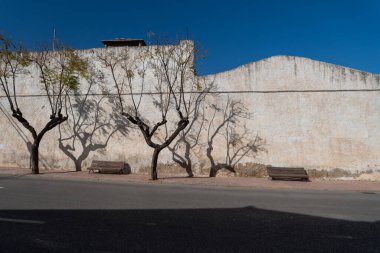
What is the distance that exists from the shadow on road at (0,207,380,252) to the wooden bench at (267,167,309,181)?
22.4 ft

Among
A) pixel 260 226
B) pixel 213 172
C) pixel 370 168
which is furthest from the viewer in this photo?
pixel 213 172

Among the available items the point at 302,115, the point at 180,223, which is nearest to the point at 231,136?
the point at 302,115

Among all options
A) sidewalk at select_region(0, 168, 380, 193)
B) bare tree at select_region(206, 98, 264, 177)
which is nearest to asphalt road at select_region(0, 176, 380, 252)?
sidewalk at select_region(0, 168, 380, 193)

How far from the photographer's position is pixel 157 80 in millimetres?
15125

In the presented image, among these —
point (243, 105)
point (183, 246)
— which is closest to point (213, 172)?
point (243, 105)

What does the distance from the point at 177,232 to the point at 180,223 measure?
1.85 feet

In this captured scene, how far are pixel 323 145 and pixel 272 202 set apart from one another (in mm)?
7077

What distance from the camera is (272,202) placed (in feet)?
26.3

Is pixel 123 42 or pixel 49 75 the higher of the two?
pixel 123 42

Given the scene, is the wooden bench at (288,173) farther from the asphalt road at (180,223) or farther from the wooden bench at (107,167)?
the wooden bench at (107,167)

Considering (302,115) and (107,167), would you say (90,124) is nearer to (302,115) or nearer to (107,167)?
(107,167)

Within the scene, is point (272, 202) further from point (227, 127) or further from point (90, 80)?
point (90, 80)

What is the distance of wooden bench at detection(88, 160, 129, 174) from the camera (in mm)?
14094

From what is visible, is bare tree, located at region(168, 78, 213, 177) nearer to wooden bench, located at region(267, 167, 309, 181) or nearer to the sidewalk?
the sidewalk
